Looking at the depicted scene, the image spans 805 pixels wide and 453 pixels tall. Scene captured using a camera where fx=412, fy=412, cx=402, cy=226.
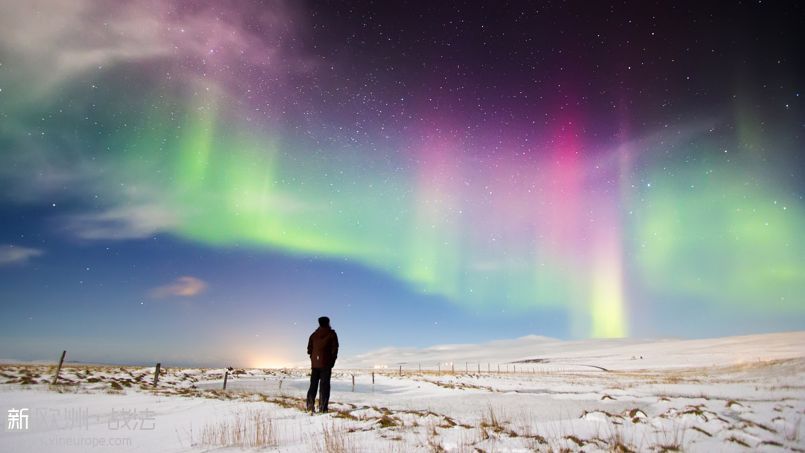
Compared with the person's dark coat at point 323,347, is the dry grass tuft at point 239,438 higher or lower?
lower

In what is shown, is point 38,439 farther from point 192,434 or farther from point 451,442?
point 451,442

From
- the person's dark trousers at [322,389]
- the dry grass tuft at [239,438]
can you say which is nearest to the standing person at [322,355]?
the person's dark trousers at [322,389]

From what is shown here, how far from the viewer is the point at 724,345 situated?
298 ft

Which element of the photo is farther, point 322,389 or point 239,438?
point 322,389

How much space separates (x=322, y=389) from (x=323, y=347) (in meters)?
1.08

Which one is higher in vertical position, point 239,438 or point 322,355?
point 322,355

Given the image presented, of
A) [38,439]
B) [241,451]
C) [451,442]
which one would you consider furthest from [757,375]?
[38,439]

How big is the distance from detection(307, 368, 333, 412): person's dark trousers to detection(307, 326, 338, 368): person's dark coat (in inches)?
6.8

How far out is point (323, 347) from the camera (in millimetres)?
10969

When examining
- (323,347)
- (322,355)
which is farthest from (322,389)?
(323,347)

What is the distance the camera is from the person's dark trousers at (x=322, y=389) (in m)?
10.1

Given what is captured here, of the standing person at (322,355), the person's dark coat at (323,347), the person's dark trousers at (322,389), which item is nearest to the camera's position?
the person's dark trousers at (322,389)

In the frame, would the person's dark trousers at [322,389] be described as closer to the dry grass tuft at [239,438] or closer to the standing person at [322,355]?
the standing person at [322,355]

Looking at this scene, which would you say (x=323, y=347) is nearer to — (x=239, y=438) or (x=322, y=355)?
(x=322, y=355)
